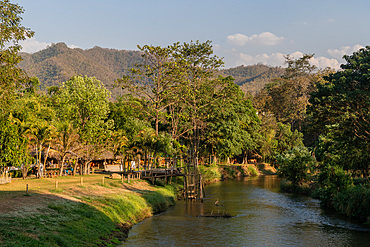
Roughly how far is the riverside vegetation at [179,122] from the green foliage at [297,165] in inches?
5.8

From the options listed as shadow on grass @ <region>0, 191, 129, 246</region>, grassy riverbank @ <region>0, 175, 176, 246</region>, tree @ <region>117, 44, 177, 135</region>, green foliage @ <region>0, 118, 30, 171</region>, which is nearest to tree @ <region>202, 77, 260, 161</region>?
tree @ <region>117, 44, 177, 135</region>

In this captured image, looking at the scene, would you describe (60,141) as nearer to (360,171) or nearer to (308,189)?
(308,189)

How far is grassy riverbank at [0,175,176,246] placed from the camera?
19406mm

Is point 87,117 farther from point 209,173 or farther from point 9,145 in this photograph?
point 209,173

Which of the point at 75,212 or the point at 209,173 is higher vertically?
the point at 209,173

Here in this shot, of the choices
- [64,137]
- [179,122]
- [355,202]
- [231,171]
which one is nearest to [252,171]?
[231,171]

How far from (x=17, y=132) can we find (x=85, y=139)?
14834mm

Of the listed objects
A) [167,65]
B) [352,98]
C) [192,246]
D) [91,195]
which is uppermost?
[167,65]

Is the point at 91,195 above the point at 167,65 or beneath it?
beneath

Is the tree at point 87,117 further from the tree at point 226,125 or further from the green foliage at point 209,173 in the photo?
the tree at point 226,125

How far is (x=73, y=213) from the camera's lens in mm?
25625

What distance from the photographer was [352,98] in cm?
3706

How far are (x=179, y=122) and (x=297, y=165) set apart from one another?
25.3m

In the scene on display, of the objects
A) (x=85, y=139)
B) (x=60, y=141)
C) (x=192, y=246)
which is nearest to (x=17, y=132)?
(x=60, y=141)
